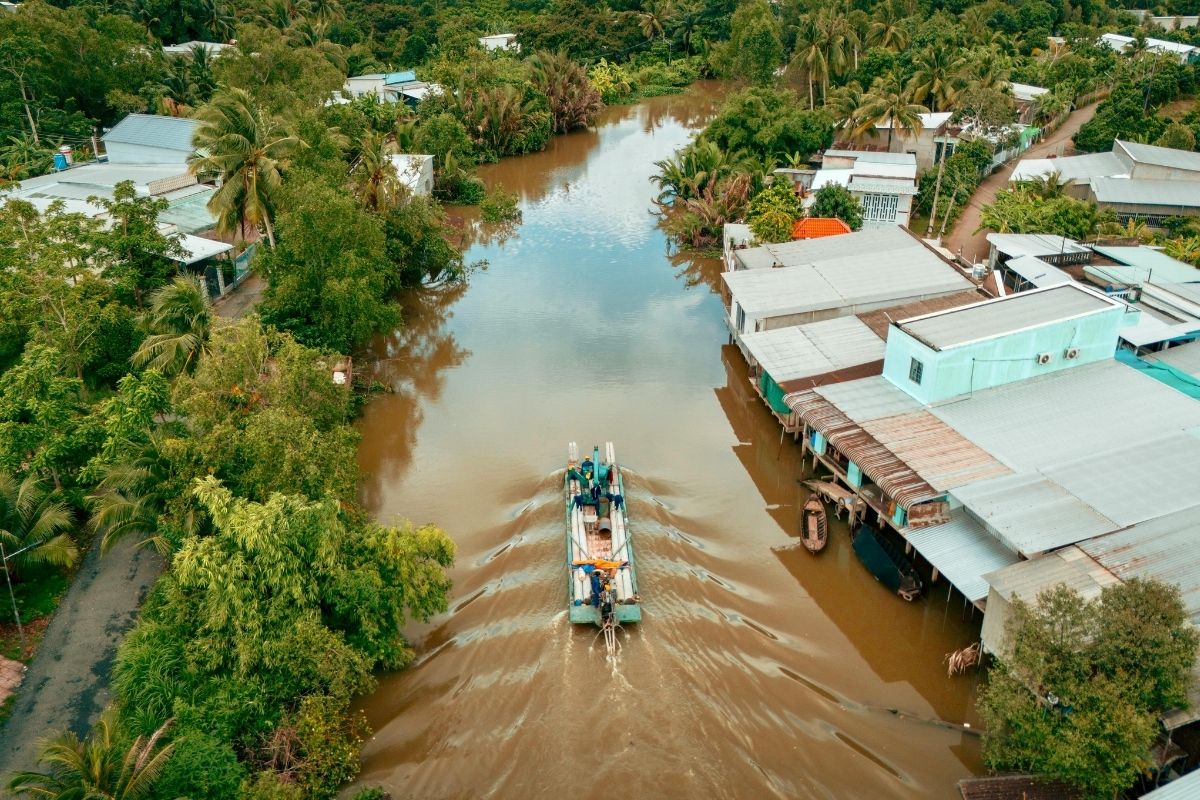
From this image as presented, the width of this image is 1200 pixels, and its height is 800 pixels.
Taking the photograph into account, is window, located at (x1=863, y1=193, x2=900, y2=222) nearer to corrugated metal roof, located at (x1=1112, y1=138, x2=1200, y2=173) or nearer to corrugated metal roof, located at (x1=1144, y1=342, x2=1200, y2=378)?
corrugated metal roof, located at (x1=1112, y1=138, x2=1200, y2=173)

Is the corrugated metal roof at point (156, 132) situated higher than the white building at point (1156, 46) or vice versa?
the white building at point (1156, 46)

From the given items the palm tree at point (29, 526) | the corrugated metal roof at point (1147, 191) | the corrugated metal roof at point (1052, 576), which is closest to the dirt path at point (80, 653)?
the palm tree at point (29, 526)

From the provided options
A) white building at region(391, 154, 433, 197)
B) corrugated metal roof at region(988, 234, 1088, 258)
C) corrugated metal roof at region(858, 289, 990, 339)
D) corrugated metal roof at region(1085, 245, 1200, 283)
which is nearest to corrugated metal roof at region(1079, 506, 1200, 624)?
corrugated metal roof at region(858, 289, 990, 339)

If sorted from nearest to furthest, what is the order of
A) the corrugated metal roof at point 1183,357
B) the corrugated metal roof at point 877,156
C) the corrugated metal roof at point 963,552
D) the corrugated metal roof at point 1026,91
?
the corrugated metal roof at point 963,552 → the corrugated metal roof at point 1183,357 → the corrugated metal roof at point 877,156 → the corrugated metal roof at point 1026,91

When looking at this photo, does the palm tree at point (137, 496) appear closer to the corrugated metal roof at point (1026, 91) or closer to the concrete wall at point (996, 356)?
the concrete wall at point (996, 356)

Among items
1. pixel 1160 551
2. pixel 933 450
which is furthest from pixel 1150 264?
pixel 1160 551

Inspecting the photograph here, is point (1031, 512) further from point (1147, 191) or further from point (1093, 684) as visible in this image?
point (1147, 191)

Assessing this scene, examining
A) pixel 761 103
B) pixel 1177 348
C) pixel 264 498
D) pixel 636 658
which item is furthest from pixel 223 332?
pixel 761 103
